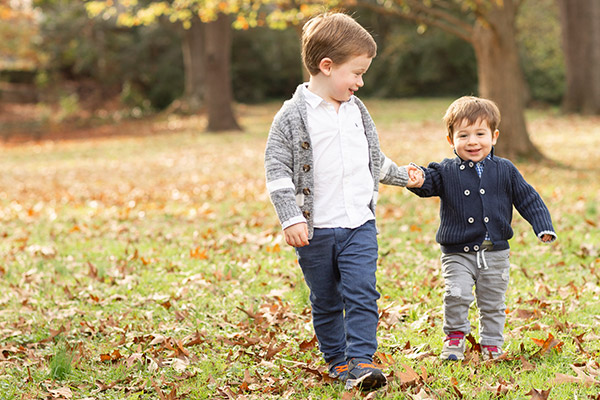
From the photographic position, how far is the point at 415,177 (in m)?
3.92

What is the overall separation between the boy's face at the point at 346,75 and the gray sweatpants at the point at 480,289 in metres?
1.14

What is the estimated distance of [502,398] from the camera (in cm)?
342

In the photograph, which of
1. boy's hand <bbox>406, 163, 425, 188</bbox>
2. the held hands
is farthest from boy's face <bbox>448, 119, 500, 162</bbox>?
the held hands

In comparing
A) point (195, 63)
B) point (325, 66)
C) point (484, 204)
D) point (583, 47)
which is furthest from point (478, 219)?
point (195, 63)

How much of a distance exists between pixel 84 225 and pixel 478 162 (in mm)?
6239

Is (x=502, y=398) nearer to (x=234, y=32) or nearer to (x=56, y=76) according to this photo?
(x=234, y=32)

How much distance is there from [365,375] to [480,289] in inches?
36.2

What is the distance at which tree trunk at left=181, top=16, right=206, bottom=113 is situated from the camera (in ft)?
98.7

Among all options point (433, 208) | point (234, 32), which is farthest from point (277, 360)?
point (234, 32)

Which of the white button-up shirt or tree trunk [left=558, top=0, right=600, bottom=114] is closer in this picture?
the white button-up shirt

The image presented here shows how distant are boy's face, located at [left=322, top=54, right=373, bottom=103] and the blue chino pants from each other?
72cm

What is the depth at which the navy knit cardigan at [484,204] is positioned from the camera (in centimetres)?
383

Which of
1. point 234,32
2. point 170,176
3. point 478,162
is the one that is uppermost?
point 234,32

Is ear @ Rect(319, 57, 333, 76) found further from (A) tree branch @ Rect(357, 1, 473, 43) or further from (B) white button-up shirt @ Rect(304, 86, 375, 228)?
(A) tree branch @ Rect(357, 1, 473, 43)
